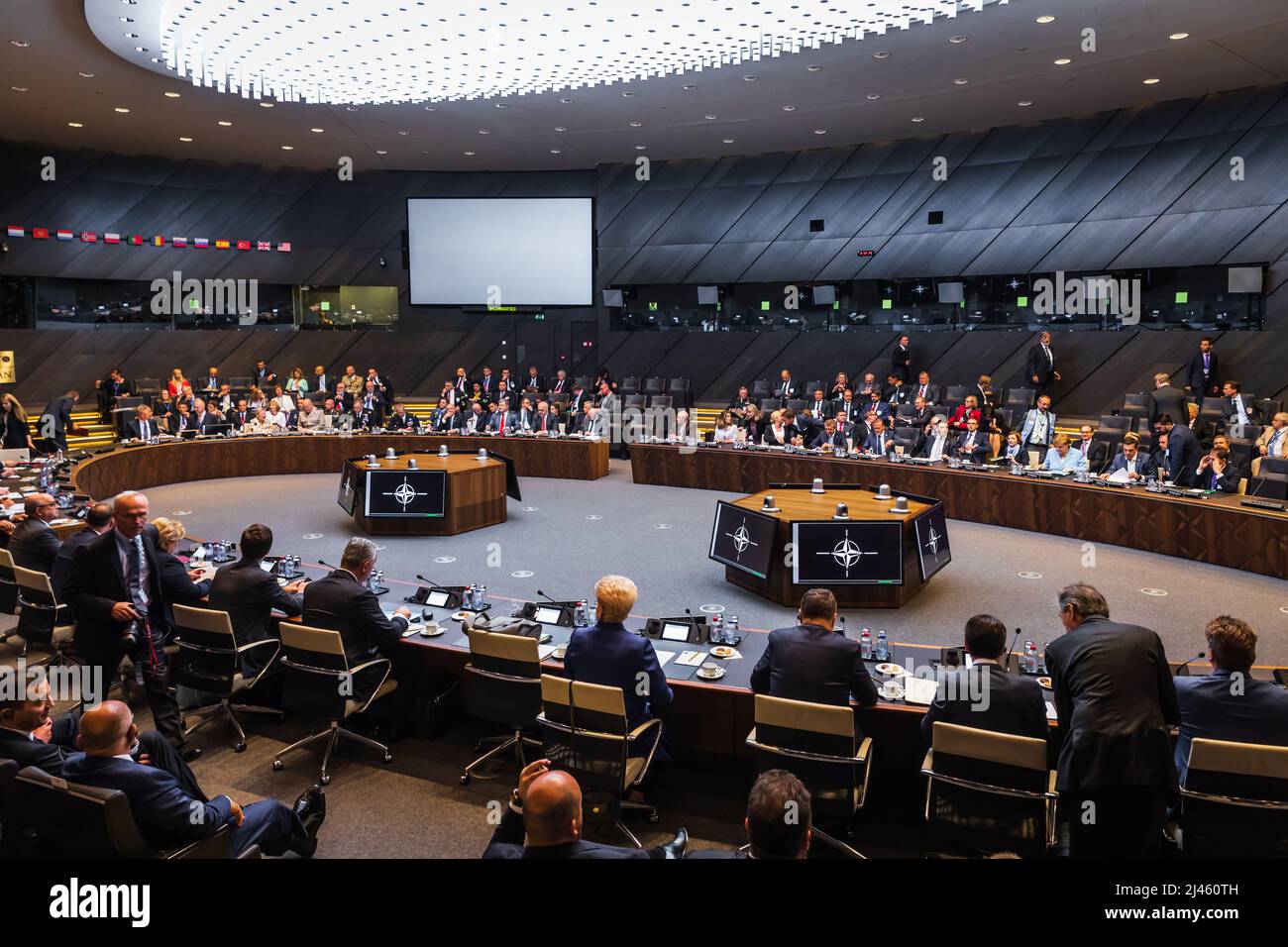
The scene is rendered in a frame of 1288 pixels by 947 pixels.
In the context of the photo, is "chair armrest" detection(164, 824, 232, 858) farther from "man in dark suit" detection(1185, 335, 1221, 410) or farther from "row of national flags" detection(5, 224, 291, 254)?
"row of national flags" detection(5, 224, 291, 254)

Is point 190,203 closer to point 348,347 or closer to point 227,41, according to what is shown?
point 348,347

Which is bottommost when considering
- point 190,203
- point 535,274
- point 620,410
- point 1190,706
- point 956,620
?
point 956,620

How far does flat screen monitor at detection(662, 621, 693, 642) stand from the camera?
502cm

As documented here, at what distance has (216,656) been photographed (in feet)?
16.1

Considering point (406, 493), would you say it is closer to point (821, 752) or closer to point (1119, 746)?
point (821, 752)

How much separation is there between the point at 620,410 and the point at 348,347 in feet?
23.6

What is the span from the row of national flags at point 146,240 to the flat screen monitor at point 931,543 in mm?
16897

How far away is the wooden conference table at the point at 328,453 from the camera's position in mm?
13492

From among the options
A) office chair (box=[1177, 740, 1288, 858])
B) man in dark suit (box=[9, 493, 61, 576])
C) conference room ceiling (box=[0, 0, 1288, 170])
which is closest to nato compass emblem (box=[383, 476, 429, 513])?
man in dark suit (box=[9, 493, 61, 576])

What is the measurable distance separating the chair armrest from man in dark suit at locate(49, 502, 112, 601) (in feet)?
9.37

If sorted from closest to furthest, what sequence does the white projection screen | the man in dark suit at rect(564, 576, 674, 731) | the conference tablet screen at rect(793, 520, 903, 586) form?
1. the man in dark suit at rect(564, 576, 674, 731)
2. the conference tablet screen at rect(793, 520, 903, 586)
3. the white projection screen

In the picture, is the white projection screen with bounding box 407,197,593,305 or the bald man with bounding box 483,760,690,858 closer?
the bald man with bounding box 483,760,690,858

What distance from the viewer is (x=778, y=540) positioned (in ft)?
24.7
